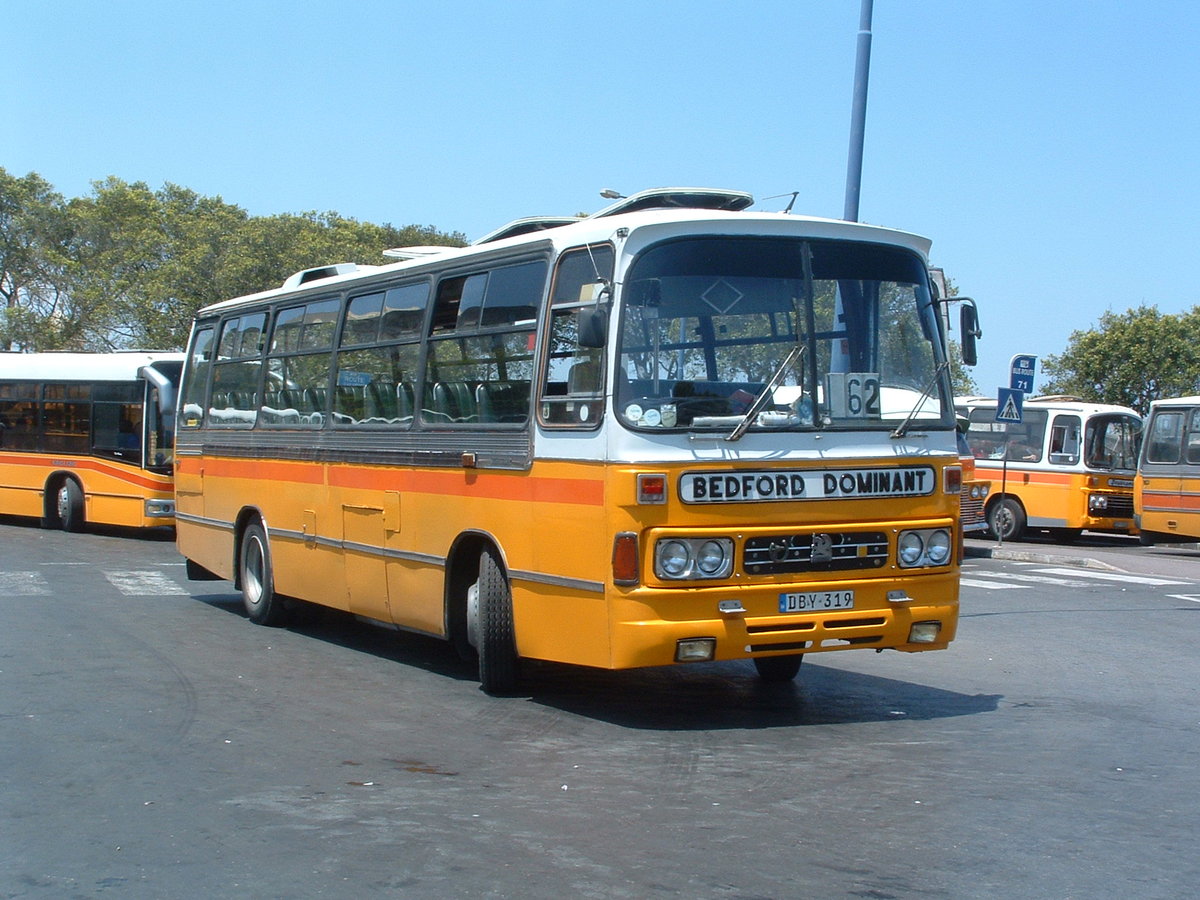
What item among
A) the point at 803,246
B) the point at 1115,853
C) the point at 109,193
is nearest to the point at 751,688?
the point at 803,246

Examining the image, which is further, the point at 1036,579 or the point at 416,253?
the point at 1036,579

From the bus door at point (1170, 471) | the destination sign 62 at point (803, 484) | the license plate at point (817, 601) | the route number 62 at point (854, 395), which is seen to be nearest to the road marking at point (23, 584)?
the destination sign 62 at point (803, 484)

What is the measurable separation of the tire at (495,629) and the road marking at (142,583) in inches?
291

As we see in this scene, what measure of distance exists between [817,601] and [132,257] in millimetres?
49934

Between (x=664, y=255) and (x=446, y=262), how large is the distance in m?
2.41

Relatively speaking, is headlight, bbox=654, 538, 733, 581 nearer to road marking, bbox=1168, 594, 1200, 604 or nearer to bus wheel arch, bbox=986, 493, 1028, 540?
road marking, bbox=1168, 594, 1200, 604

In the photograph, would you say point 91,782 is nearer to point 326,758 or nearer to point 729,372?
point 326,758

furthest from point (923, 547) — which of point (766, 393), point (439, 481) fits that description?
point (439, 481)

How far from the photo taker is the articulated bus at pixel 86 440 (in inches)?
905

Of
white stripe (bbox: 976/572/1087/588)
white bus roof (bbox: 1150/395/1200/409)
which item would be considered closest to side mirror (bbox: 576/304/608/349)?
white stripe (bbox: 976/572/1087/588)

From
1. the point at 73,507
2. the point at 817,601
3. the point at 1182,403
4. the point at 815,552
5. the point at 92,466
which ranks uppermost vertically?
the point at 1182,403

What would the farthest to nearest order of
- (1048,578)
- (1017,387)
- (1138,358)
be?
1. (1138,358)
2. (1017,387)
3. (1048,578)

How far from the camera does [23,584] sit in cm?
1579

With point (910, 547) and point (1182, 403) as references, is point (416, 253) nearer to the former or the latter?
point (910, 547)
